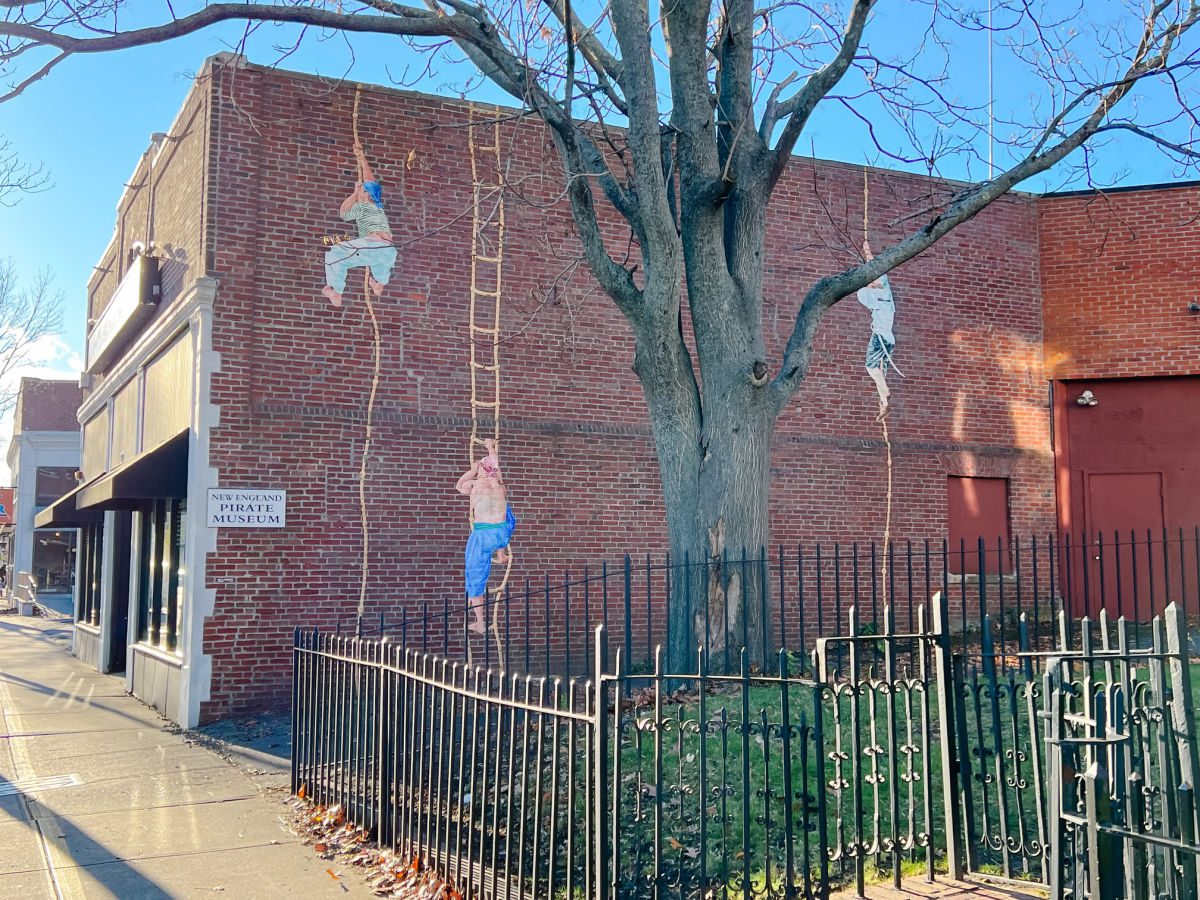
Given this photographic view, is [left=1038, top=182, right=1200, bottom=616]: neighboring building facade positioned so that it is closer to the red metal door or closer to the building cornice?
the red metal door

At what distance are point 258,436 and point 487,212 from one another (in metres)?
3.90

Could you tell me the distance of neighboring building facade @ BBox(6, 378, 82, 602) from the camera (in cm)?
3544

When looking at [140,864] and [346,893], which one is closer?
[346,893]

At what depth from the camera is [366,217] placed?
40.6 ft

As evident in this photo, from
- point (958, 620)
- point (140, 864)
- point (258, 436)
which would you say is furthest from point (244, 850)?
point (958, 620)

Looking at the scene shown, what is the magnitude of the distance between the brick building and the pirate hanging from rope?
0.14m

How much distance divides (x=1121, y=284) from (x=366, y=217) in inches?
427

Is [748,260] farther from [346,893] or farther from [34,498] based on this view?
[34,498]

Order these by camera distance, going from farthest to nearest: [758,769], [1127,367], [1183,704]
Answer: [1127,367] → [758,769] → [1183,704]

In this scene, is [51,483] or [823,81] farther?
[51,483]

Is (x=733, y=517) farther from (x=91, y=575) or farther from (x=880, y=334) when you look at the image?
(x=91, y=575)

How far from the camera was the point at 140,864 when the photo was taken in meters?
6.36

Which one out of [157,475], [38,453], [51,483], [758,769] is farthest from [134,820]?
[51,483]

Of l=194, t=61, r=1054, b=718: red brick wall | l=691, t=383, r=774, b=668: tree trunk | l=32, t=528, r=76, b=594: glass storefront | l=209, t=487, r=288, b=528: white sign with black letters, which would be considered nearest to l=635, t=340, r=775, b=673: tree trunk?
l=691, t=383, r=774, b=668: tree trunk
